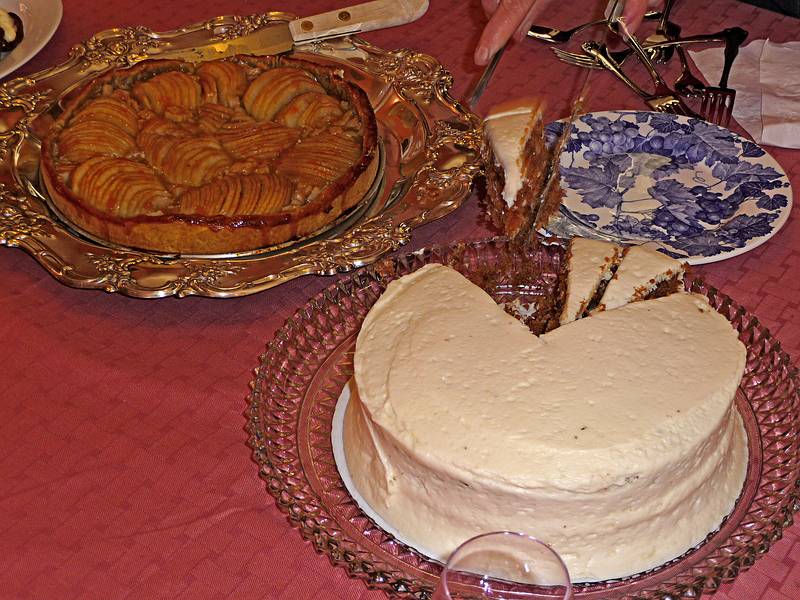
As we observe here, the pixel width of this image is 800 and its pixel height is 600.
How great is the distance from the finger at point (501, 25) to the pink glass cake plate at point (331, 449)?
0.58 metres

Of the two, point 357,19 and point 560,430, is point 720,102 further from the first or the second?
point 560,430

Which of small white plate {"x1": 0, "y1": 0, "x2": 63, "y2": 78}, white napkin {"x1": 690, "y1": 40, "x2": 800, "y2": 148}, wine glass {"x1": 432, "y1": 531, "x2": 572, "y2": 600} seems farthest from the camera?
small white plate {"x1": 0, "y1": 0, "x2": 63, "y2": 78}

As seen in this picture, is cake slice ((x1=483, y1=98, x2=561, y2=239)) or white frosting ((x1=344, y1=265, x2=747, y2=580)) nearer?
Result: white frosting ((x1=344, y1=265, x2=747, y2=580))

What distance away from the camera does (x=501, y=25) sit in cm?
188

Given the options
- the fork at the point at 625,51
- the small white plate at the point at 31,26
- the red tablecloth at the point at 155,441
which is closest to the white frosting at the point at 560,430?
the red tablecloth at the point at 155,441

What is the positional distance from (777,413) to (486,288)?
46 cm

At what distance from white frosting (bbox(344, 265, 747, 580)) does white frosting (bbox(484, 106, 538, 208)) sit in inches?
15.0

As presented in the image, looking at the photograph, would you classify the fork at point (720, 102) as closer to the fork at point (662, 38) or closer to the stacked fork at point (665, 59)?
the stacked fork at point (665, 59)

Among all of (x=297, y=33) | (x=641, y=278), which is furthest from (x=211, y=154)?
(x=641, y=278)

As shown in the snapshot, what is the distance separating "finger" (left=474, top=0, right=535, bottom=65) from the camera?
1.84 metres

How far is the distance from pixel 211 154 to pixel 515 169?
60 cm

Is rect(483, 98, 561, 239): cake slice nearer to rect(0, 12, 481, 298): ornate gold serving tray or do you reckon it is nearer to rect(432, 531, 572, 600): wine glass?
rect(0, 12, 481, 298): ornate gold serving tray

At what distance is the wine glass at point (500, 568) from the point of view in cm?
90

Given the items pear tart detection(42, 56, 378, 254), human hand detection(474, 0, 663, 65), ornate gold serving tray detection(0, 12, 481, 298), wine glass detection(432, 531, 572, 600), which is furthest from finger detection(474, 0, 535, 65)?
wine glass detection(432, 531, 572, 600)
